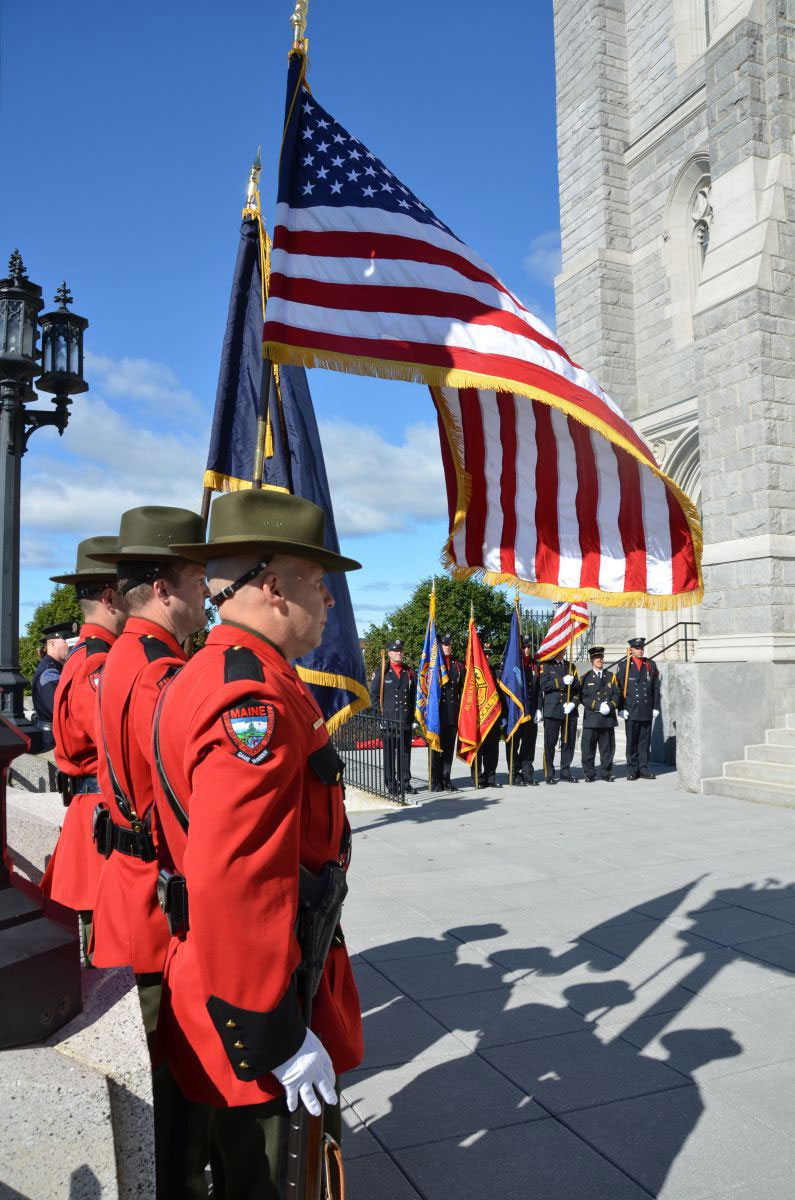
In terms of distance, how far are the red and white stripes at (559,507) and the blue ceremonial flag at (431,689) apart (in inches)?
265

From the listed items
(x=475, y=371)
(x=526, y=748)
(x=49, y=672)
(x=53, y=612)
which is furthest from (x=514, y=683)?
(x=53, y=612)

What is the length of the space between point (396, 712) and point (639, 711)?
359 centimetres

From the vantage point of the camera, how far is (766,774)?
10250mm

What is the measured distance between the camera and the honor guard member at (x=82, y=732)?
3.37 metres

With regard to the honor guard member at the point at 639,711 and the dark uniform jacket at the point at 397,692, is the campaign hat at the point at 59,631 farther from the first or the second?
the honor guard member at the point at 639,711

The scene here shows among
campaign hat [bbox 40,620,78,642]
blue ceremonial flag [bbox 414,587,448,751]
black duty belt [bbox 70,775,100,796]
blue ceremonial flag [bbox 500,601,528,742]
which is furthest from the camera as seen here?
blue ceremonial flag [bbox 500,601,528,742]

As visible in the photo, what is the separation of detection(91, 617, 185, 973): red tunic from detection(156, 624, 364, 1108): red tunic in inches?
24.4

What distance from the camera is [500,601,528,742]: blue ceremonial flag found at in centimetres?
1202

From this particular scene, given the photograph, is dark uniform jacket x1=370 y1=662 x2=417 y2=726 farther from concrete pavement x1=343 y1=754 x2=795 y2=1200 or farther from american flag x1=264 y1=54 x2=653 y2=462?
american flag x1=264 y1=54 x2=653 y2=462

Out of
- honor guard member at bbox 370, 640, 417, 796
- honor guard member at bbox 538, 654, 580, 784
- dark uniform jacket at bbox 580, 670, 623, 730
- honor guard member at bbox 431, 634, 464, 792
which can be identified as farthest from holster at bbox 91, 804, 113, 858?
honor guard member at bbox 538, 654, 580, 784

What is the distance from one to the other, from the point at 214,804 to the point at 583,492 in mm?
3416

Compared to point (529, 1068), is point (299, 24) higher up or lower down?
higher up

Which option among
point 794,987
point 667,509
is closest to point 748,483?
point 667,509

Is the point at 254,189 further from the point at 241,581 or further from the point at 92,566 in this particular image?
the point at 241,581
